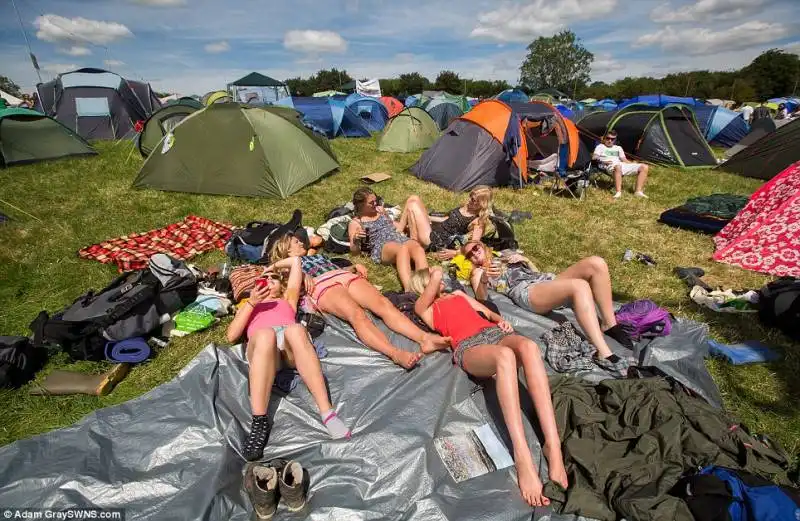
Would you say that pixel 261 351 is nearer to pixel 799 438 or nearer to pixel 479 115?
pixel 799 438

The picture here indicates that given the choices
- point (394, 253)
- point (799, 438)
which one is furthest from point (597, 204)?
point (799, 438)

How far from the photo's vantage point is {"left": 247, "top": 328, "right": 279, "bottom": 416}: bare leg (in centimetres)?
285

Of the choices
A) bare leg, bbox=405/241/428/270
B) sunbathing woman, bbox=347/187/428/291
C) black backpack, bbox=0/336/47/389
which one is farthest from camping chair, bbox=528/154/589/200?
black backpack, bbox=0/336/47/389

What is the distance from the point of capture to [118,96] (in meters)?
A: 14.0

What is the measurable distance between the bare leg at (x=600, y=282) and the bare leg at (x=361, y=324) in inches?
68.5

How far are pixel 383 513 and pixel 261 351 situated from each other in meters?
1.34

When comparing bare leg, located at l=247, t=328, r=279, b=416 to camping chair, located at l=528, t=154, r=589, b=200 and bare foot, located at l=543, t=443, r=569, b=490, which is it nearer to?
bare foot, located at l=543, t=443, r=569, b=490

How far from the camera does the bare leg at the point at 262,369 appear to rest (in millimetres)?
2854

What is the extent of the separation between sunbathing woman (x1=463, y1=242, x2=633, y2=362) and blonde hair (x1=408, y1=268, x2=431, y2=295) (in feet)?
1.72

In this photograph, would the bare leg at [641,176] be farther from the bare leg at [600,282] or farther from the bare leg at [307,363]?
the bare leg at [307,363]

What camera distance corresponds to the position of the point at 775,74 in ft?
143

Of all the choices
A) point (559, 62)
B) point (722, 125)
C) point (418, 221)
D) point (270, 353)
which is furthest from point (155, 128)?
point (559, 62)

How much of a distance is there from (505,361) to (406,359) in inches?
37.6

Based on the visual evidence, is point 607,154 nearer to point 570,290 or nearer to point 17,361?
point 570,290
